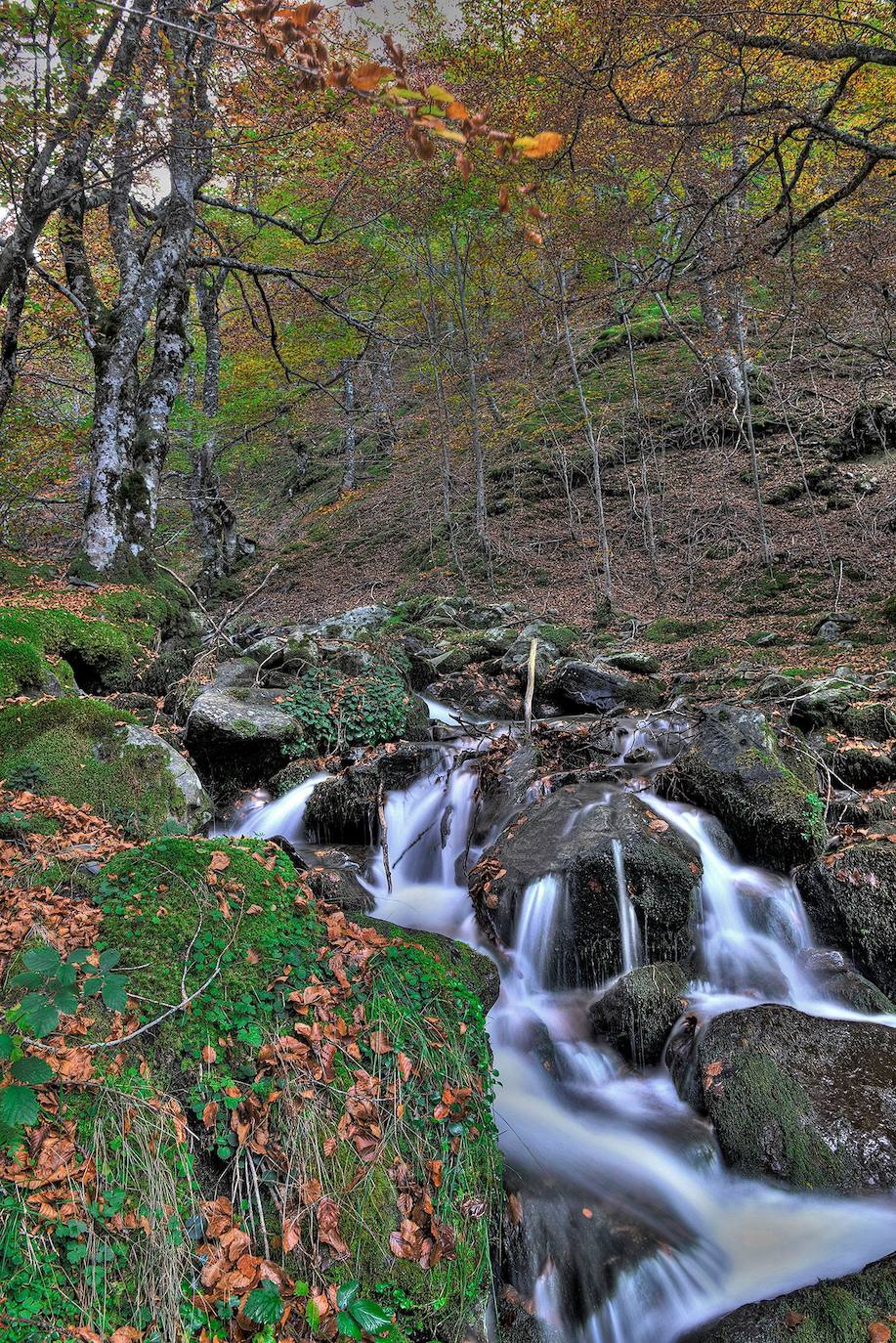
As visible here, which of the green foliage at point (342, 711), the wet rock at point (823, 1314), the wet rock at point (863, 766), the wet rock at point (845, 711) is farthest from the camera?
the green foliage at point (342, 711)

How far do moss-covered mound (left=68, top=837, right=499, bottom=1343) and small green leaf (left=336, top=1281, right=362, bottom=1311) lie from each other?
2cm

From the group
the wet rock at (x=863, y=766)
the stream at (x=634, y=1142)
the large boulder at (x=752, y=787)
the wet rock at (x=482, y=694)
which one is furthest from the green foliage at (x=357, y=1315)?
the wet rock at (x=482, y=694)

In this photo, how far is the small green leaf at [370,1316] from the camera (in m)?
2.23

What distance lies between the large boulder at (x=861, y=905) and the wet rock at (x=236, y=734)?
206 inches

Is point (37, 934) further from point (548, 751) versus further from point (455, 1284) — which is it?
point (548, 751)

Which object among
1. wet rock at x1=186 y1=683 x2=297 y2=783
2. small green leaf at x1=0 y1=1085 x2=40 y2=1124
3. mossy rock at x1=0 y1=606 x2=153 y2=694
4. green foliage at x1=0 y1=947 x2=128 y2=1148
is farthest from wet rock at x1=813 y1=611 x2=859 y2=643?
small green leaf at x1=0 y1=1085 x2=40 y2=1124

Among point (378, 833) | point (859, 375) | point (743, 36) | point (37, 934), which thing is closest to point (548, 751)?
point (378, 833)

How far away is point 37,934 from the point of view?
2.76 meters

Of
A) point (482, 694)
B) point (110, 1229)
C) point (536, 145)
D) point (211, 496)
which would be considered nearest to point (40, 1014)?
point (110, 1229)

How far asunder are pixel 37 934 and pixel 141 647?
615 cm

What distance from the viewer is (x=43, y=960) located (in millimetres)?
2182

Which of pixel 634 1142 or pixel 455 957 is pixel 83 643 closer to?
pixel 455 957

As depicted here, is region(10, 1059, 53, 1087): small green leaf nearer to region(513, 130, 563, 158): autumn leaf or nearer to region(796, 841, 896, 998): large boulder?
region(513, 130, 563, 158): autumn leaf

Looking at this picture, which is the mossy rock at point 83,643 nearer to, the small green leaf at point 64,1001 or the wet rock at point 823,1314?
the small green leaf at point 64,1001
